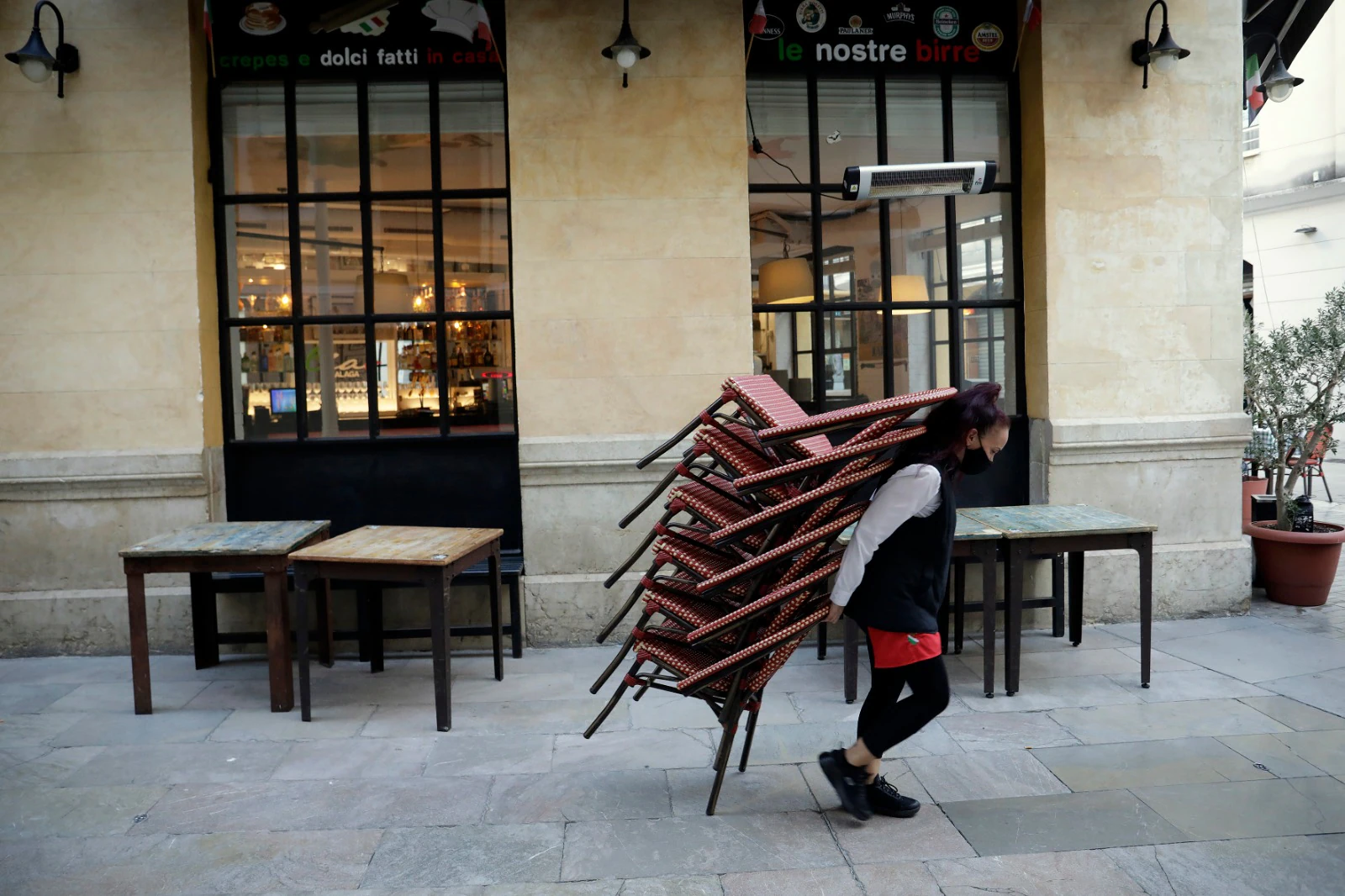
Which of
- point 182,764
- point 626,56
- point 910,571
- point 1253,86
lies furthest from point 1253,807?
point 1253,86

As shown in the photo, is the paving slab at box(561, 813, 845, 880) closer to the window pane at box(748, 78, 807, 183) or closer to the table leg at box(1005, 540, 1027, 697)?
the table leg at box(1005, 540, 1027, 697)

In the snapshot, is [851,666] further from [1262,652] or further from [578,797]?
[1262,652]

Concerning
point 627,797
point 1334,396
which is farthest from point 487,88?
point 1334,396

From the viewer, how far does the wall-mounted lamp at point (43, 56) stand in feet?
19.4

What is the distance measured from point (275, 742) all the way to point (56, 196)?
3844mm

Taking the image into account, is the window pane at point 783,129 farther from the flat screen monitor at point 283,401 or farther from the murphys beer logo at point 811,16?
the flat screen monitor at point 283,401

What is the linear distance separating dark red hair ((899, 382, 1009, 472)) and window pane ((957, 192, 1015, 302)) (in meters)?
3.45

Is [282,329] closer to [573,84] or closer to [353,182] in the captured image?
[353,182]

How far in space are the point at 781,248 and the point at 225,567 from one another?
4012 millimetres

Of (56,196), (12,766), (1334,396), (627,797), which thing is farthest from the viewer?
(1334,396)

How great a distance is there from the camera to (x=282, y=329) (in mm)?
6750

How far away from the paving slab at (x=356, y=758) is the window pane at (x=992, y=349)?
442 centimetres

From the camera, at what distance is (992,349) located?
7.12 metres

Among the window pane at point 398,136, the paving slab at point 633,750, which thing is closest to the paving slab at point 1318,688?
the paving slab at point 633,750
